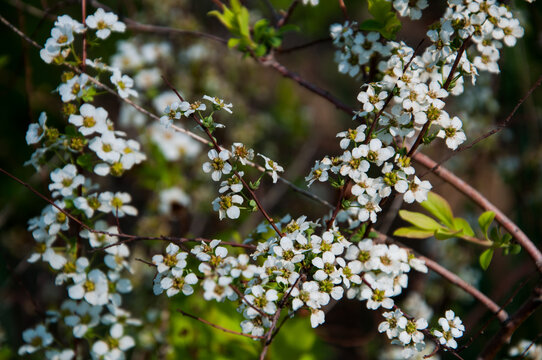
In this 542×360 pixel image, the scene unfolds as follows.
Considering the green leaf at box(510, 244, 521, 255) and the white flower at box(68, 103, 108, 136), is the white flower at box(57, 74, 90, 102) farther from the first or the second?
the green leaf at box(510, 244, 521, 255)

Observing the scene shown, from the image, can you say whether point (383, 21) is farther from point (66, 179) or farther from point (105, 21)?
point (66, 179)

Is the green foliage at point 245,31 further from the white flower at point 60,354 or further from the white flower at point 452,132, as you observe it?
the white flower at point 60,354

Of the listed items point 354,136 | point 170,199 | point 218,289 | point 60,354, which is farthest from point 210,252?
point 170,199

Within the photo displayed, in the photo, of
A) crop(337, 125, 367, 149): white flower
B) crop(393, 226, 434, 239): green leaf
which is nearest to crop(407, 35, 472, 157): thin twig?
crop(337, 125, 367, 149): white flower

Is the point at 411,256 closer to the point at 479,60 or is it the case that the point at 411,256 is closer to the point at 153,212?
the point at 479,60

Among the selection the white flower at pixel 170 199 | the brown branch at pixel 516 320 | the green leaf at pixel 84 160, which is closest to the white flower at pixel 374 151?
the brown branch at pixel 516 320
